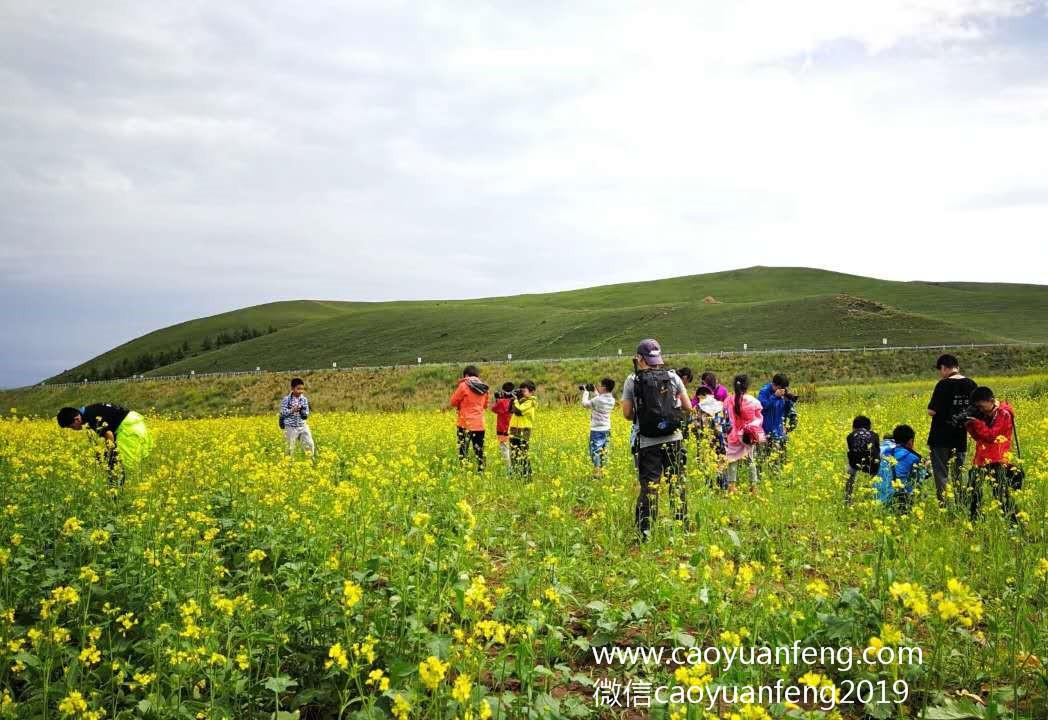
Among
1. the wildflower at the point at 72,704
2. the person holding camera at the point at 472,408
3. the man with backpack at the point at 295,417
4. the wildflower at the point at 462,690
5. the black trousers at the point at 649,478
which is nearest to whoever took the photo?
the wildflower at the point at 462,690

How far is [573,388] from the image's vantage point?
3719 centimetres

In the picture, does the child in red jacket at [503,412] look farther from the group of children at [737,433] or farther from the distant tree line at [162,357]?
the distant tree line at [162,357]

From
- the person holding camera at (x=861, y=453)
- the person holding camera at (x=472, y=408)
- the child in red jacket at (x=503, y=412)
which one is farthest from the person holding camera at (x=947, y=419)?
the person holding camera at (x=472, y=408)

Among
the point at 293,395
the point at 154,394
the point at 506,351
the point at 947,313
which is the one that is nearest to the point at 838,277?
the point at 947,313

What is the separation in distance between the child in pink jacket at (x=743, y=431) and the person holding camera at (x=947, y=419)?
7.21ft

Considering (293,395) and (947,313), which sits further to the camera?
(947,313)

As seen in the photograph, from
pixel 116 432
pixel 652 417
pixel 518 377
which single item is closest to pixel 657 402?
pixel 652 417

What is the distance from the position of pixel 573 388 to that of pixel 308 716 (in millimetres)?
33510

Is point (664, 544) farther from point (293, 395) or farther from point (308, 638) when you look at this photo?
point (293, 395)

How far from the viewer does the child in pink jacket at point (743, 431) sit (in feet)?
30.4

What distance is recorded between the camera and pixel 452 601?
4750 millimetres

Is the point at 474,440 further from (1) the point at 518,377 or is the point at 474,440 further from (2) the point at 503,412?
(1) the point at 518,377

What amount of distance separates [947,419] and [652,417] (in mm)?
4111

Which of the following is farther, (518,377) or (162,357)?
(162,357)
